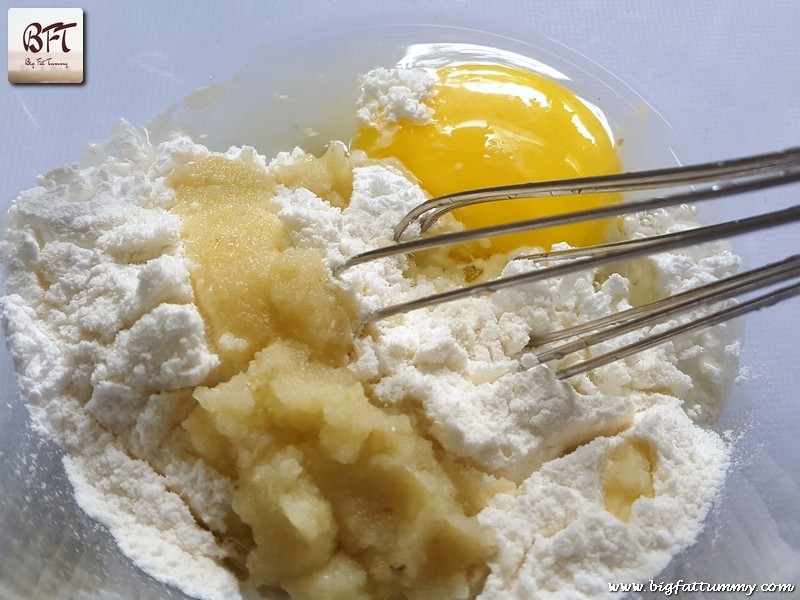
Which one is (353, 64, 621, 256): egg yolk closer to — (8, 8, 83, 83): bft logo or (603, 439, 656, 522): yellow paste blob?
(603, 439, 656, 522): yellow paste blob

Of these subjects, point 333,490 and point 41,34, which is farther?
point 41,34

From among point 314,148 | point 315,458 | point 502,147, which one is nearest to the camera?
point 315,458

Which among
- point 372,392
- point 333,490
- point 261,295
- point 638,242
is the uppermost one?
point 638,242

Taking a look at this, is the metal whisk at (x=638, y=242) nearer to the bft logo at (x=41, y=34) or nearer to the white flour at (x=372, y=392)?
the white flour at (x=372, y=392)

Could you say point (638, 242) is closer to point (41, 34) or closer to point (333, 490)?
point (333, 490)

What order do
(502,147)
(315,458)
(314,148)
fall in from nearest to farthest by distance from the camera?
(315,458) < (502,147) < (314,148)

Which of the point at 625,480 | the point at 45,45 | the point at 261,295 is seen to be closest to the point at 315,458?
the point at 261,295

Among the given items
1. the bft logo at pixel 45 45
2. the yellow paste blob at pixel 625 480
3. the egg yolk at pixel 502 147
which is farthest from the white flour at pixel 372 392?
the bft logo at pixel 45 45

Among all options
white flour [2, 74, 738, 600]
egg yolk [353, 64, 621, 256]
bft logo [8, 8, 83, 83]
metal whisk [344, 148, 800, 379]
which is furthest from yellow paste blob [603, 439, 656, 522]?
bft logo [8, 8, 83, 83]

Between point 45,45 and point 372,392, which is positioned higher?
point 45,45
